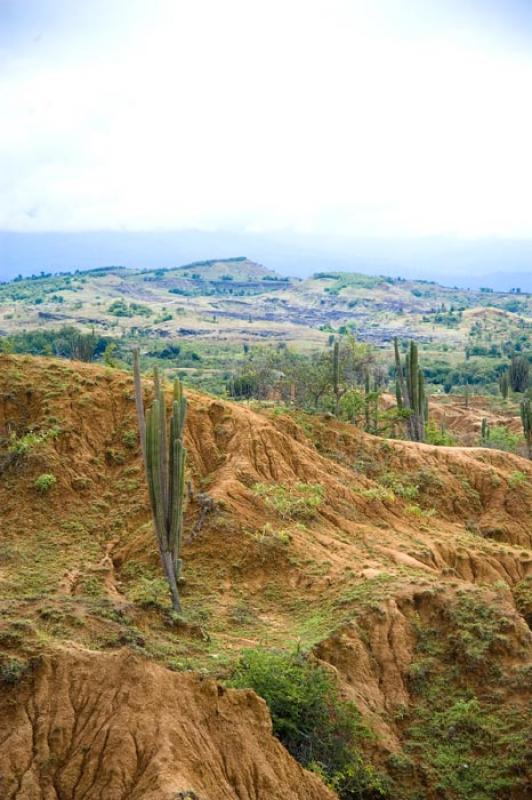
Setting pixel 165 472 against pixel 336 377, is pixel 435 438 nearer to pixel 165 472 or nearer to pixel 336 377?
pixel 336 377

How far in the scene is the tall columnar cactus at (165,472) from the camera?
2208cm

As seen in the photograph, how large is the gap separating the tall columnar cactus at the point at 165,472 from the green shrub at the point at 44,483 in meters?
6.69

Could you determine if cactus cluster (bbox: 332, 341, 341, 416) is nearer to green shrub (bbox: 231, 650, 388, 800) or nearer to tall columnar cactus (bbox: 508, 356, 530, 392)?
green shrub (bbox: 231, 650, 388, 800)

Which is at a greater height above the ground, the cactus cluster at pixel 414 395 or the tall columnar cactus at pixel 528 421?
the cactus cluster at pixel 414 395

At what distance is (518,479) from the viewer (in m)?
39.4

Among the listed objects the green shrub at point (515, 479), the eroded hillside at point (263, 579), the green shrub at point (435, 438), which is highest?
the eroded hillside at point (263, 579)

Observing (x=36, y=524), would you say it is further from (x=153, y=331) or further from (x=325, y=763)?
(x=153, y=331)

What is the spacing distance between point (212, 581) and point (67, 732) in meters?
10.5

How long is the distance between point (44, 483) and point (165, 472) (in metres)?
7.71

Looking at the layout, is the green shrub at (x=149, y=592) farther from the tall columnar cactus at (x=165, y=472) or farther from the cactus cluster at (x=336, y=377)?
the cactus cluster at (x=336, y=377)

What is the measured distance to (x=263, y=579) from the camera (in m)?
26.3

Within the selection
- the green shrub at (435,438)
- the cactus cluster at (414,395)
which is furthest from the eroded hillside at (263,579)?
the green shrub at (435,438)

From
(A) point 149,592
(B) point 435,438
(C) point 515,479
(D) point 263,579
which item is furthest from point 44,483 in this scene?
(B) point 435,438

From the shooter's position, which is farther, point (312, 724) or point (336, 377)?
point (336, 377)
